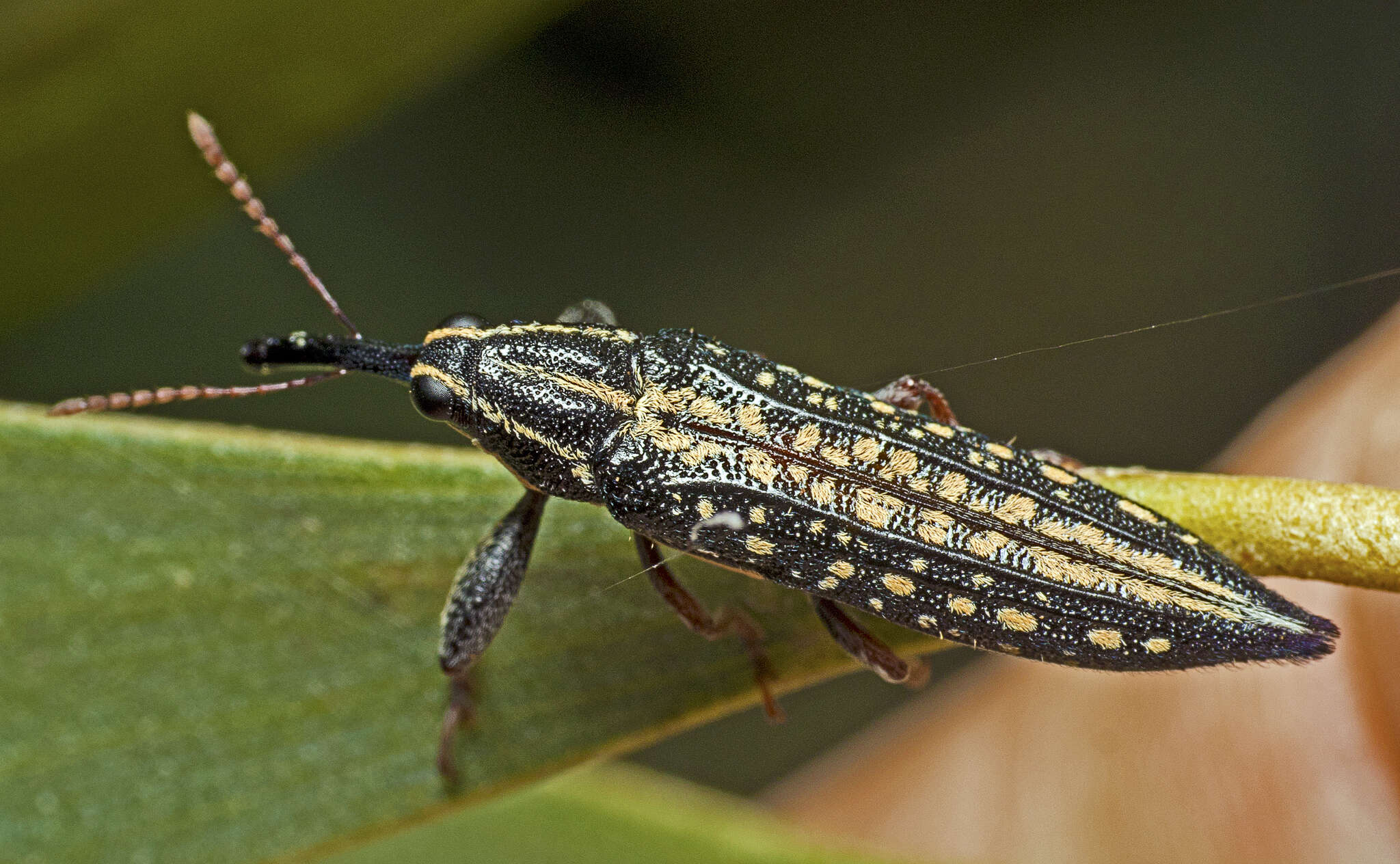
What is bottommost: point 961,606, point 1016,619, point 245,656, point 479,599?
point 1016,619

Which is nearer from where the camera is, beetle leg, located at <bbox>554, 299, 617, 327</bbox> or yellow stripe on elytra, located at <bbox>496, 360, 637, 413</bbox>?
yellow stripe on elytra, located at <bbox>496, 360, 637, 413</bbox>

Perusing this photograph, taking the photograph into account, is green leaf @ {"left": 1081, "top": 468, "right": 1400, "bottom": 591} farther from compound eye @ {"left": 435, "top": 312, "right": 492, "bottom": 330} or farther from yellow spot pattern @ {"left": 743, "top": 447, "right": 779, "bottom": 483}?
compound eye @ {"left": 435, "top": 312, "right": 492, "bottom": 330}

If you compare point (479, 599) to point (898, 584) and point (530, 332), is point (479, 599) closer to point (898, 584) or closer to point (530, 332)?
point (530, 332)

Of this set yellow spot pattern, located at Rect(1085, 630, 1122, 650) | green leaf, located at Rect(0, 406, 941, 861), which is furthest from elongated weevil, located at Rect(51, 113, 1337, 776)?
green leaf, located at Rect(0, 406, 941, 861)

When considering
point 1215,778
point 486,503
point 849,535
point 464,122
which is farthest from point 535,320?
point 1215,778

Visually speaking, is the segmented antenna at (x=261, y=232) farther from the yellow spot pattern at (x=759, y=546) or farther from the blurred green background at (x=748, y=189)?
the yellow spot pattern at (x=759, y=546)

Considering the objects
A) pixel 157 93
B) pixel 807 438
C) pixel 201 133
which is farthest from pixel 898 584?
pixel 157 93

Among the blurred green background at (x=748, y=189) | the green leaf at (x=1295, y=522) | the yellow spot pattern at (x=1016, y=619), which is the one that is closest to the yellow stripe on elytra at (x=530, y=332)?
the blurred green background at (x=748, y=189)
